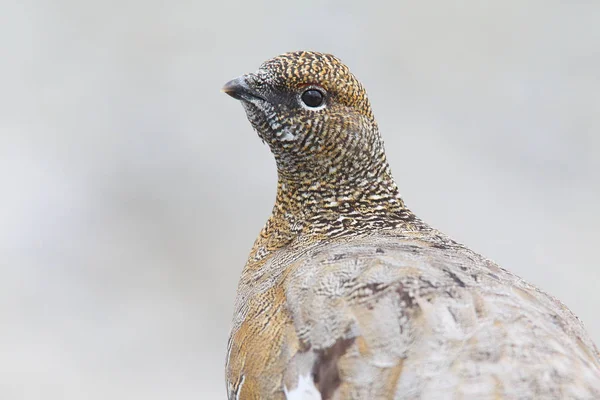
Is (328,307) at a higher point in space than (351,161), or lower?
lower

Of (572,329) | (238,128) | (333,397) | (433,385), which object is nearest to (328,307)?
(333,397)

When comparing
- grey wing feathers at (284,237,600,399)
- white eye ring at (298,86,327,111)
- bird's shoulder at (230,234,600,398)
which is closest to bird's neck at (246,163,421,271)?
white eye ring at (298,86,327,111)

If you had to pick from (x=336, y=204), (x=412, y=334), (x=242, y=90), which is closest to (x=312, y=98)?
(x=242, y=90)

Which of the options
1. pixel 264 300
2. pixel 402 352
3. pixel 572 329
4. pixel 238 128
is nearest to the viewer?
pixel 402 352

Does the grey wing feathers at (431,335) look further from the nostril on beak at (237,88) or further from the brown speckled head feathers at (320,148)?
the nostril on beak at (237,88)

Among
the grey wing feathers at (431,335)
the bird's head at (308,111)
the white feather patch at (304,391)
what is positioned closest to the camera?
the grey wing feathers at (431,335)

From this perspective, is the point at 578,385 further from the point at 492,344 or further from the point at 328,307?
Result: the point at 328,307

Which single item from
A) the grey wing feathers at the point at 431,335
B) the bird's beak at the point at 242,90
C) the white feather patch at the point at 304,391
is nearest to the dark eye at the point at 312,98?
the bird's beak at the point at 242,90

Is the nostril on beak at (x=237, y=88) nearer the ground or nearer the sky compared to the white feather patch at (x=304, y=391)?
nearer the sky
